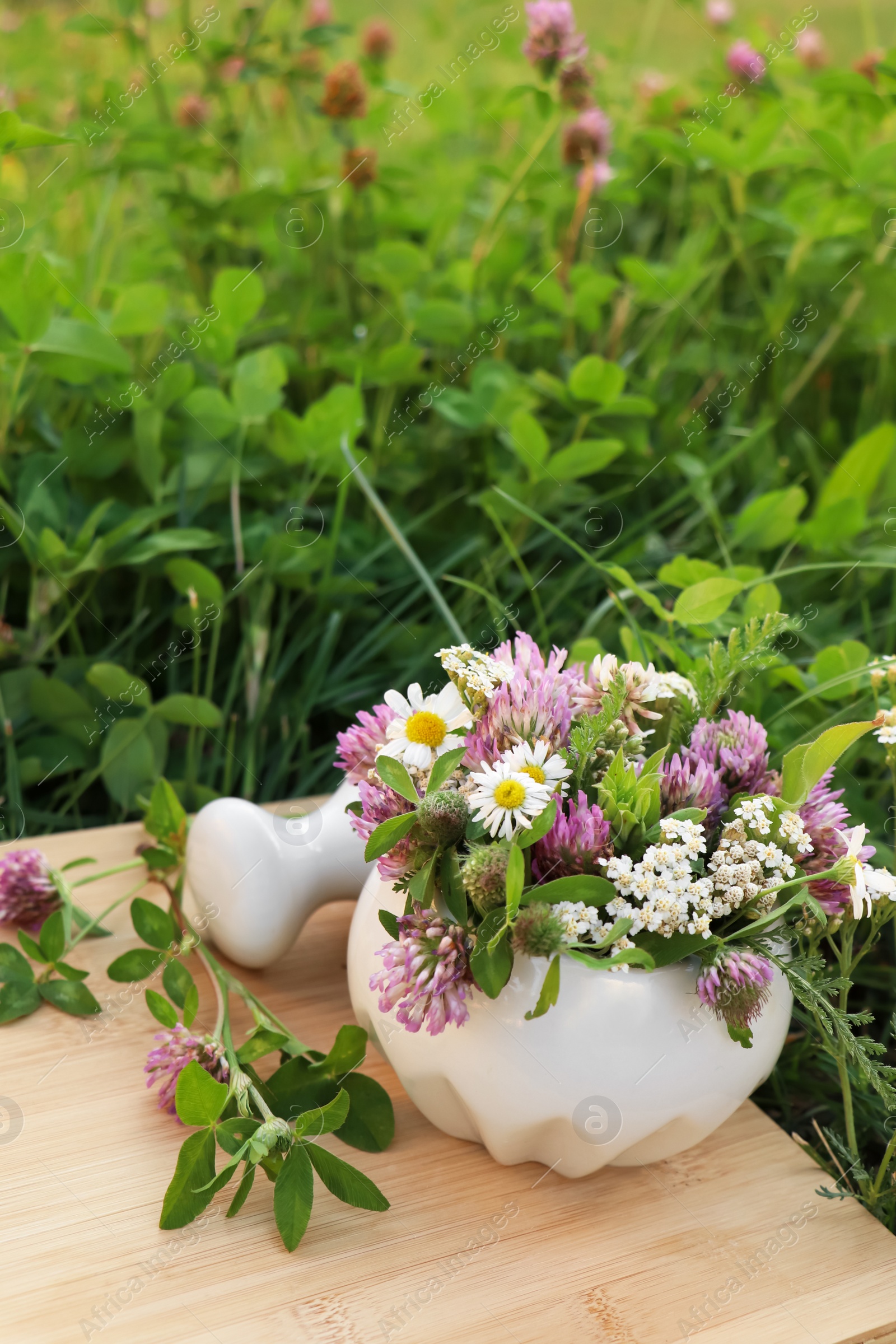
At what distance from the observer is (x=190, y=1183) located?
56 cm

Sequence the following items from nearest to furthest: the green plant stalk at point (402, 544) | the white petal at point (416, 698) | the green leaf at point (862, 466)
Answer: the white petal at point (416, 698) → the green plant stalk at point (402, 544) → the green leaf at point (862, 466)

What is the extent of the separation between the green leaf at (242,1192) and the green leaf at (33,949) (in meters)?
0.22

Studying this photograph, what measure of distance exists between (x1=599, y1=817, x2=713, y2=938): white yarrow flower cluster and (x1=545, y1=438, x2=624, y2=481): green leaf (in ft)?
1.88

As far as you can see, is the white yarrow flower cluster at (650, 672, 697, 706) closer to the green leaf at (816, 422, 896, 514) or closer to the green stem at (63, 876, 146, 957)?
the green stem at (63, 876, 146, 957)

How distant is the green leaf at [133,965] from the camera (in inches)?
27.8

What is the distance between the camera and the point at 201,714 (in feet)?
3.06

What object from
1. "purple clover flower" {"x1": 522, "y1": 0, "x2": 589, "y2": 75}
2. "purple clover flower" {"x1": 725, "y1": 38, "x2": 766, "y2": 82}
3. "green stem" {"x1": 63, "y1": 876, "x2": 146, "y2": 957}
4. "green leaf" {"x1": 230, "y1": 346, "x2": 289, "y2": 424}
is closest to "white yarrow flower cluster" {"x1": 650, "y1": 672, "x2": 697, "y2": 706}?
"green stem" {"x1": 63, "y1": 876, "x2": 146, "y2": 957}

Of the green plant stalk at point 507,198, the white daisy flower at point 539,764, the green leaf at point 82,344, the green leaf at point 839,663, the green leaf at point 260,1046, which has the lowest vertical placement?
the green leaf at point 839,663

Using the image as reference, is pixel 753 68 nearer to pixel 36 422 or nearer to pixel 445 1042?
pixel 36 422

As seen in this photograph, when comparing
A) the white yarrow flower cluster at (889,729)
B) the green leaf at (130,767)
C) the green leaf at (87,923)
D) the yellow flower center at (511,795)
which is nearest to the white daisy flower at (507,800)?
the yellow flower center at (511,795)

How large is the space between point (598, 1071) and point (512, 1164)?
11 cm

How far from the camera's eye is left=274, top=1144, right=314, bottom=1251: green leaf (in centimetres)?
55

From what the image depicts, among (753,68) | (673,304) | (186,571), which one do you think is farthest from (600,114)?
(186,571)

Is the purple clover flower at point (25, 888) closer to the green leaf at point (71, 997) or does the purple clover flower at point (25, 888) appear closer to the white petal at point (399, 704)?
the green leaf at point (71, 997)
